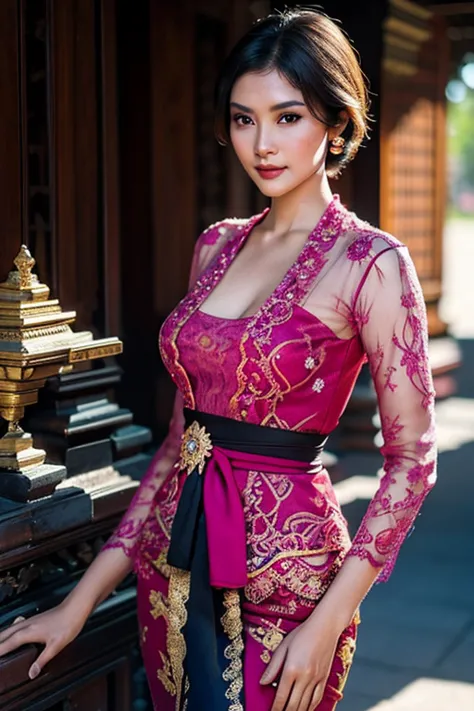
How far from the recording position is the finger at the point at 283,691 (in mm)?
2074

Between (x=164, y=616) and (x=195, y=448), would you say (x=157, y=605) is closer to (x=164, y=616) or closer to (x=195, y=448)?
(x=164, y=616)

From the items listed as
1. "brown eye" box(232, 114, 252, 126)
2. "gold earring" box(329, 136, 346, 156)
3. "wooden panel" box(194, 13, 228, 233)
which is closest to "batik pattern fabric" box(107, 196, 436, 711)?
"gold earring" box(329, 136, 346, 156)

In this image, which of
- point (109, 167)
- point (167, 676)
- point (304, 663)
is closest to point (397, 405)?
point (304, 663)

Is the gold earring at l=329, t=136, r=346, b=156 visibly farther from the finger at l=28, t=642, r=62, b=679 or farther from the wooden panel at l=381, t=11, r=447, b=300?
the wooden panel at l=381, t=11, r=447, b=300

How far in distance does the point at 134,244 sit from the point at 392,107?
4.20m

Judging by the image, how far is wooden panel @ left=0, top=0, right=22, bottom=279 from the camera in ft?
9.05

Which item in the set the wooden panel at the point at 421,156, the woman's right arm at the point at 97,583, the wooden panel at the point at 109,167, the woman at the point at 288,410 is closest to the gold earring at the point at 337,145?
the woman at the point at 288,410

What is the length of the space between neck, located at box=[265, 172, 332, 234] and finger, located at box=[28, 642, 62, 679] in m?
0.94

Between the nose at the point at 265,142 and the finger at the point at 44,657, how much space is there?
1051 mm

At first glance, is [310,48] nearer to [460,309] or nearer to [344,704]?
[344,704]

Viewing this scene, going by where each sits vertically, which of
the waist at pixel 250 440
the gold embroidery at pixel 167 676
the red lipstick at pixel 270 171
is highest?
the red lipstick at pixel 270 171

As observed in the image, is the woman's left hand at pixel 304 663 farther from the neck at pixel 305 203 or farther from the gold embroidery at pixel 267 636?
the neck at pixel 305 203

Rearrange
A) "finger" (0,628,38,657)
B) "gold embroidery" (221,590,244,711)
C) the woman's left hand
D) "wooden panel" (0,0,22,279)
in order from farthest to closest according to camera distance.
Result: "wooden panel" (0,0,22,279)
"finger" (0,628,38,657)
"gold embroidery" (221,590,244,711)
the woman's left hand

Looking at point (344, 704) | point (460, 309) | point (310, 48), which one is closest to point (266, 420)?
point (310, 48)
